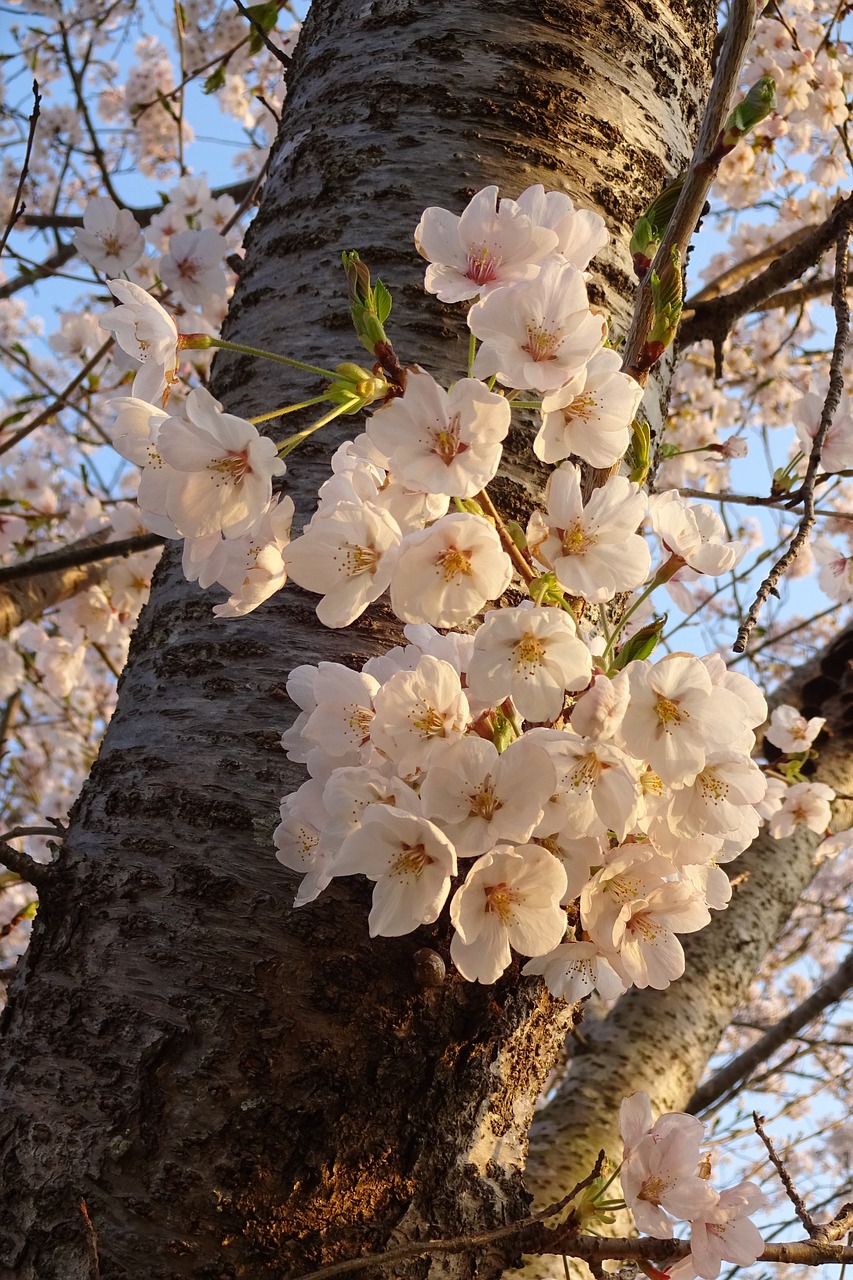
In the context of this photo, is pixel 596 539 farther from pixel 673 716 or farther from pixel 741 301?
pixel 741 301

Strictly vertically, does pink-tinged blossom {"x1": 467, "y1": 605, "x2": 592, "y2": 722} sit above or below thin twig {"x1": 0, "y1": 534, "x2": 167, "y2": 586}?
below

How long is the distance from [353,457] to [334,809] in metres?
0.30

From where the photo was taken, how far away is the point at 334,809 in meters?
0.73

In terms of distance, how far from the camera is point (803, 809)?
8.04 ft

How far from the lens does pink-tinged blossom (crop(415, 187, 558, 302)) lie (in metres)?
0.75

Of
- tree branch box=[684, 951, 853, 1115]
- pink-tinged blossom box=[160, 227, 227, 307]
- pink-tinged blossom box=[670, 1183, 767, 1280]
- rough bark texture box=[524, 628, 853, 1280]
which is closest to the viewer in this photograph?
pink-tinged blossom box=[670, 1183, 767, 1280]

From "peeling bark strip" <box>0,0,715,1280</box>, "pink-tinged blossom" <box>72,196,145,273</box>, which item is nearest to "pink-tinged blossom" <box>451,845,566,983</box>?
"peeling bark strip" <box>0,0,715,1280</box>

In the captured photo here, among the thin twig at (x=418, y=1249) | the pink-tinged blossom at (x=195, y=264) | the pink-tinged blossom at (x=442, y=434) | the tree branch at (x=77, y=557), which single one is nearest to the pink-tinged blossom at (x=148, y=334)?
the pink-tinged blossom at (x=442, y=434)

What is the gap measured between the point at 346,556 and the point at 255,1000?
41 centimetres

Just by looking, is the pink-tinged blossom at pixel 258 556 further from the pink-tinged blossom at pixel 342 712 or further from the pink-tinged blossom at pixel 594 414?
the pink-tinged blossom at pixel 594 414

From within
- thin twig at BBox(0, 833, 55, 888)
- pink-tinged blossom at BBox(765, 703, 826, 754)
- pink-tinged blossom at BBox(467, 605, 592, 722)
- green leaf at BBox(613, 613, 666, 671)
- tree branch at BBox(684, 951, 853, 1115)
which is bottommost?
tree branch at BBox(684, 951, 853, 1115)

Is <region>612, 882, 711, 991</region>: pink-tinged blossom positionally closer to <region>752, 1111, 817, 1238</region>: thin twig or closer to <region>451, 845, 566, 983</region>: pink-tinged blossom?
<region>451, 845, 566, 983</region>: pink-tinged blossom

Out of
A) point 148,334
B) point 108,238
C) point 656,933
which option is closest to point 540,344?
point 148,334

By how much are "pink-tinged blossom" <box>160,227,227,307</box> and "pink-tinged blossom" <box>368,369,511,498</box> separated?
1714 mm
